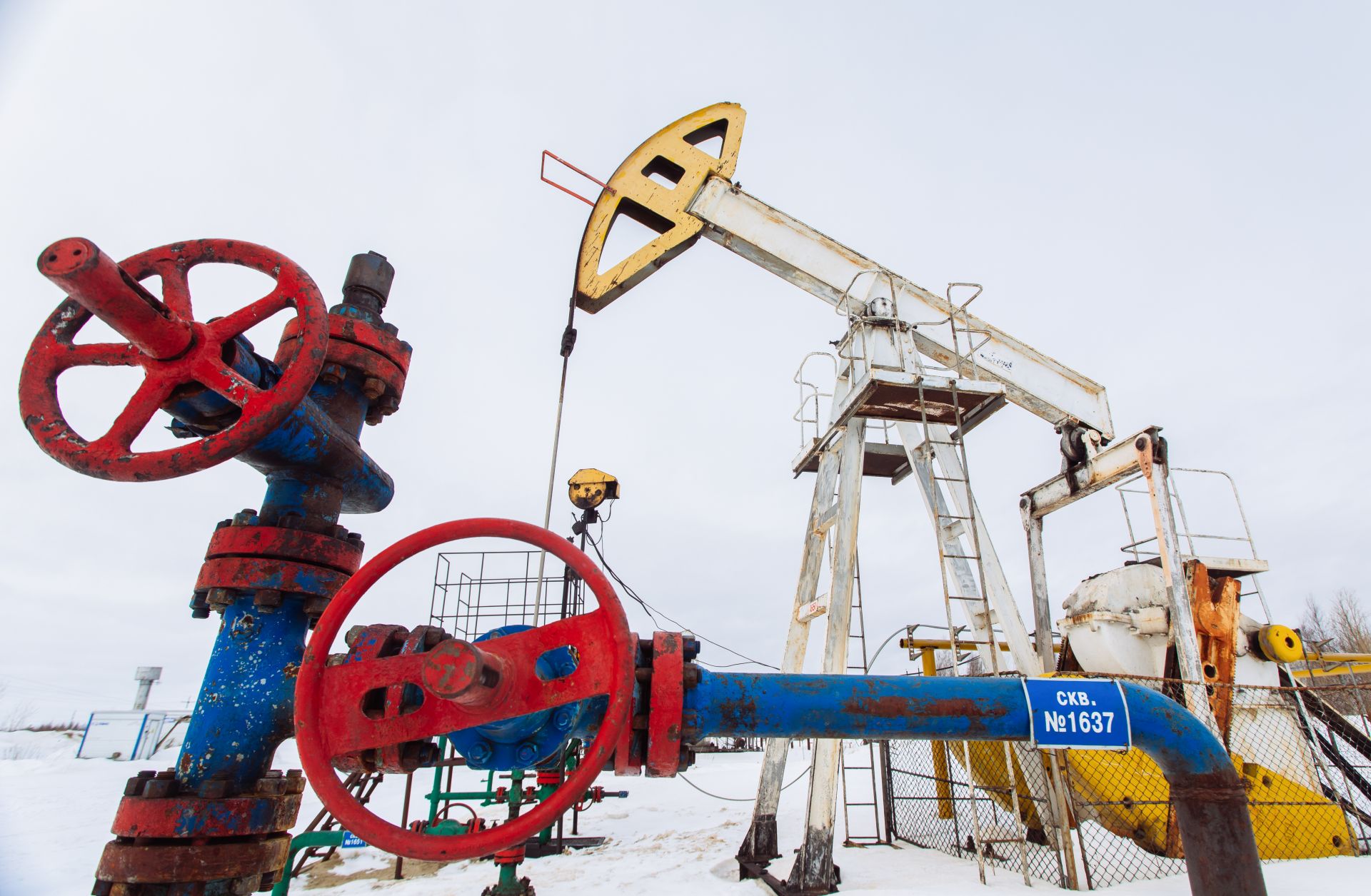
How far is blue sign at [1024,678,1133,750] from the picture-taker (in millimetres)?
1667

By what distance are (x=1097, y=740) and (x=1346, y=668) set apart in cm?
880

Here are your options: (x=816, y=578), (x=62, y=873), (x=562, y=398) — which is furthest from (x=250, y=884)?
(x=62, y=873)

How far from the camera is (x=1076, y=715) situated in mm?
1685

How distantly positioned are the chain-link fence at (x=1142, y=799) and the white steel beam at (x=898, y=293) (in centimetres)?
258

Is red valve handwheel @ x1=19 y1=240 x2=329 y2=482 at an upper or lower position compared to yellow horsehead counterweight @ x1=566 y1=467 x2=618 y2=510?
lower

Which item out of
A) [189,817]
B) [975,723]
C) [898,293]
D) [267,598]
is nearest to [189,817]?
[189,817]

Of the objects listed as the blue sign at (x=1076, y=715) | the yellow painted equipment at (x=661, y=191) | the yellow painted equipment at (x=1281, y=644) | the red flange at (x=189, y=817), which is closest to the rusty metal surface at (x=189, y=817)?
the red flange at (x=189, y=817)

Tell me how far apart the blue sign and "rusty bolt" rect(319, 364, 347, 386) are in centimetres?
216

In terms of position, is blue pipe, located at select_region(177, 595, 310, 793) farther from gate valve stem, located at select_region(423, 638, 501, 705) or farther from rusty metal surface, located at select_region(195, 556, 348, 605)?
gate valve stem, located at select_region(423, 638, 501, 705)

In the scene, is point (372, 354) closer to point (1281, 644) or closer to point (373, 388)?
point (373, 388)

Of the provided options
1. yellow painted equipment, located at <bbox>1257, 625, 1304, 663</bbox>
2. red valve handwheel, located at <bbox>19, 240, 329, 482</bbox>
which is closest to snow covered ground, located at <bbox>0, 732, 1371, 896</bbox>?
yellow painted equipment, located at <bbox>1257, 625, 1304, 663</bbox>

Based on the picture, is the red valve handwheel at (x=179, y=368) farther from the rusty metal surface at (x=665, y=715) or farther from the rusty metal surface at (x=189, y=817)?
the rusty metal surface at (x=665, y=715)

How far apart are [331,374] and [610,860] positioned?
561 cm

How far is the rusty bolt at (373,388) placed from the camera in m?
2.25
